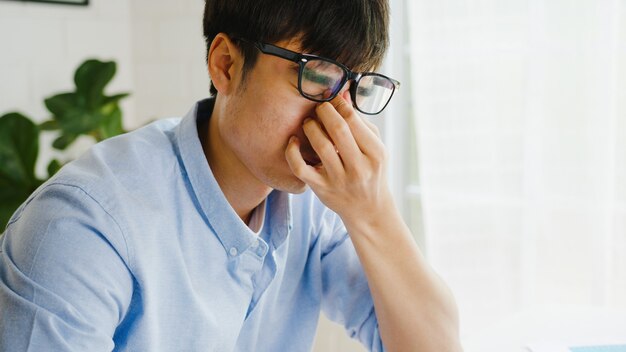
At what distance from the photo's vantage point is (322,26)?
105cm

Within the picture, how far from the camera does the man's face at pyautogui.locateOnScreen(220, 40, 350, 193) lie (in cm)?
108

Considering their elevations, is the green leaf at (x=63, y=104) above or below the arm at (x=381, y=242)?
above

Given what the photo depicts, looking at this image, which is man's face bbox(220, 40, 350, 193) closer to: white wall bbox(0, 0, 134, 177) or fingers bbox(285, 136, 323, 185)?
fingers bbox(285, 136, 323, 185)

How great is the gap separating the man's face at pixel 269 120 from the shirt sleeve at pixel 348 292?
0.23 m

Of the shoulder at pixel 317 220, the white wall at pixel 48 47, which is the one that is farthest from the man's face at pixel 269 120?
the white wall at pixel 48 47

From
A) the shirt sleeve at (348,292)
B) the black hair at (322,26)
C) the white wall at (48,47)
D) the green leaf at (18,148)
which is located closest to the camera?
the black hair at (322,26)

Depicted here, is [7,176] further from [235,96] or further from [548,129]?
[548,129]

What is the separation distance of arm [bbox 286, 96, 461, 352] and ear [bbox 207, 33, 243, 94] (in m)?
0.15

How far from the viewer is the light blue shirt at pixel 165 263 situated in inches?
35.4

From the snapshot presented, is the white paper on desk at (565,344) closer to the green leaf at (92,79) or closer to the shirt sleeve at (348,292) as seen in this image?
the shirt sleeve at (348,292)

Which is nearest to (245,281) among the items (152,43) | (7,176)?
(7,176)

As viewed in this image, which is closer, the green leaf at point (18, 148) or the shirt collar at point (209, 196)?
the shirt collar at point (209, 196)

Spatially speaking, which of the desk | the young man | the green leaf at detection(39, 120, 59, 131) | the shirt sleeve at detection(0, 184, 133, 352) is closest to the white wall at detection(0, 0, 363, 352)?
the green leaf at detection(39, 120, 59, 131)

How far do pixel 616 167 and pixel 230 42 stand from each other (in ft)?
3.89
